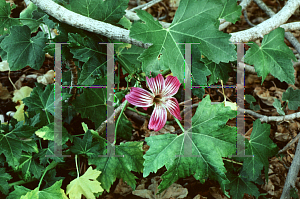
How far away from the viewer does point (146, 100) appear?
772mm

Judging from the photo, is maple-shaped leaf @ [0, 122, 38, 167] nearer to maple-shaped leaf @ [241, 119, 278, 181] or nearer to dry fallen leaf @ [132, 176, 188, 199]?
dry fallen leaf @ [132, 176, 188, 199]

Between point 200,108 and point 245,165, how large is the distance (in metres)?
0.36

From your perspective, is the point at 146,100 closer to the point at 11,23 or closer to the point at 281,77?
the point at 281,77

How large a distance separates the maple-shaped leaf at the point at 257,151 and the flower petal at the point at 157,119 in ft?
1.47

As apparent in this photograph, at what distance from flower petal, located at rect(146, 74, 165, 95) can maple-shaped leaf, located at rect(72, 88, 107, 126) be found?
15.6 inches

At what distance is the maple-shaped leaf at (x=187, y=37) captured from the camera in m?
0.70

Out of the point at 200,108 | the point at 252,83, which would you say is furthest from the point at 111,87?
the point at 252,83

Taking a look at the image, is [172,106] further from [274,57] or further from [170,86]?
[274,57]

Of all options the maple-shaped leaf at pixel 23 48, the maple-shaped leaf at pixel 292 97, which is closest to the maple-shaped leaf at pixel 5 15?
the maple-shaped leaf at pixel 23 48

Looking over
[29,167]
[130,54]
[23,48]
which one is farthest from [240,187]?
[23,48]

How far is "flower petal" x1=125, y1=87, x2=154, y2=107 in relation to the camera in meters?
0.75

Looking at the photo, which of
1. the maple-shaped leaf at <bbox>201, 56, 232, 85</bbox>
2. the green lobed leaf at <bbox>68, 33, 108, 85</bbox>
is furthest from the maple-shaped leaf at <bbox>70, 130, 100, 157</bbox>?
the maple-shaped leaf at <bbox>201, 56, 232, 85</bbox>

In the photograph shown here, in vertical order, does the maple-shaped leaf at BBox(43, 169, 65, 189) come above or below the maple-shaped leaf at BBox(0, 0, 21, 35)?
below

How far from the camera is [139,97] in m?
0.76
